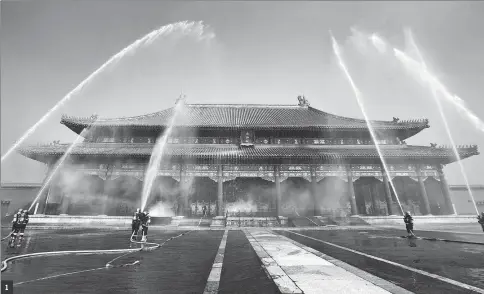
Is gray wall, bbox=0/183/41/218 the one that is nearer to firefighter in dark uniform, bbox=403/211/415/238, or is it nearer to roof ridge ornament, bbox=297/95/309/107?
roof ridge ornament, bbox=297/95/309/107

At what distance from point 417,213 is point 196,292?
2882cm

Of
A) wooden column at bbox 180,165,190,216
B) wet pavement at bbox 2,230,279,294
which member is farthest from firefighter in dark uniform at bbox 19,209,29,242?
wooden column at bbox 180,165,190,216

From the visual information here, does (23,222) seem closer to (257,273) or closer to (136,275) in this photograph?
(136,275)

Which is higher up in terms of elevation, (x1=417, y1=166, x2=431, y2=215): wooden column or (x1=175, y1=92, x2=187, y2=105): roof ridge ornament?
(x1=175, y1=92, x2=187, y2=105): roof ridge ornament

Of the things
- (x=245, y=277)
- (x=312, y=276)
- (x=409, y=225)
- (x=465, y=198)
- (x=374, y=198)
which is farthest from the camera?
(x=465, y=198)

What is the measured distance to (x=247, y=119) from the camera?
2733 centimetres

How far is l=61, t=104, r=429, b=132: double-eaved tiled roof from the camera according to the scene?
23750mm

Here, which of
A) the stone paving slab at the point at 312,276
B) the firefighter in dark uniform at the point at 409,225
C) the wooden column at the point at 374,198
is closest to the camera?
the stone paving slab at the point at 312,276

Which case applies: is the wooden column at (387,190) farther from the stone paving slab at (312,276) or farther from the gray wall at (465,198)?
the gray wall at (465,198)

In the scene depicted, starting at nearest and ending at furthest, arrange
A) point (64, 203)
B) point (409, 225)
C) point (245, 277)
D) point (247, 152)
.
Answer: point (245, 277) < point (409, 225) < point (64, 203) < point (247, 152)

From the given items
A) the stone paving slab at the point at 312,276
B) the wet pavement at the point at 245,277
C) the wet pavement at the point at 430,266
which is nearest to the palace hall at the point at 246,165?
the wet pavement at the point at 430,266

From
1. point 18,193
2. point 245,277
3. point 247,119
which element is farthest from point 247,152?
point 18,193

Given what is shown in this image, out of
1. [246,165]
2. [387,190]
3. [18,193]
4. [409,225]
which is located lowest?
[409,225]

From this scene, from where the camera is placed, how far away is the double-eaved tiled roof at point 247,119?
23750 mm
